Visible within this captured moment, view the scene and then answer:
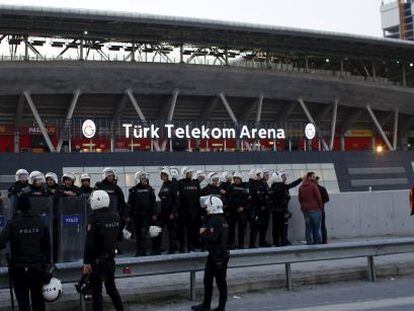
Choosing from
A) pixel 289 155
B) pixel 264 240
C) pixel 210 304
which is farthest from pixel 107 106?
pixel 210 304

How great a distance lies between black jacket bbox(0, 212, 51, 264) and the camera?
20.3 ft

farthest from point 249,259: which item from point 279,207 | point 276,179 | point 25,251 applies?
point 276,179

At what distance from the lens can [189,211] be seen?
37.2 ft

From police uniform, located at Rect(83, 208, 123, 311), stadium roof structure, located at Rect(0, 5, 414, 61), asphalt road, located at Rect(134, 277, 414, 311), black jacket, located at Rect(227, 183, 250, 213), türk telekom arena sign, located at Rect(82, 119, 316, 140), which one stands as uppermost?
stadium roof structure, located at Rect(0, 5, 414, 61)

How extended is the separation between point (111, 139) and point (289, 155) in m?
→ 14.9

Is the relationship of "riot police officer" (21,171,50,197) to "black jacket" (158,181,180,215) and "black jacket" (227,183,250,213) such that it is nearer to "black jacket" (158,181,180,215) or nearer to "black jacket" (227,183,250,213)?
"black jacket" (158,181,180,215)

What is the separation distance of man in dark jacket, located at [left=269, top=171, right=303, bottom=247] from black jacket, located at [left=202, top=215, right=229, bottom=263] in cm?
516

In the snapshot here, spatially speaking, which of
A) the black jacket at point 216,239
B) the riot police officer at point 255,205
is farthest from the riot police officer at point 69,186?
the black jacket at point 216,239

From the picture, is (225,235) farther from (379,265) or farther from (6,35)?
(6,35)

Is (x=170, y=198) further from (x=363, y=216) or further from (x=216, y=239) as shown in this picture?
(x=363, y=216)

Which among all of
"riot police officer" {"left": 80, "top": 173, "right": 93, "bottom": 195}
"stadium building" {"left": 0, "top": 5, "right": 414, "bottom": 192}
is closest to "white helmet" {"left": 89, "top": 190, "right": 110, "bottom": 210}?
"riot police officer" {"left": 80, "top": 173, "right": 93, "bottom": 195}

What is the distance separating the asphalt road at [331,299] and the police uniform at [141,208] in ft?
10.2

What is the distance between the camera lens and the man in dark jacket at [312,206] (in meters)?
12.1

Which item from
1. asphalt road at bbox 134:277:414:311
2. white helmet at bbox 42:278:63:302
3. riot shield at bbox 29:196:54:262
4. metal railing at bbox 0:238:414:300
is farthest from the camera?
riot shield at bbox 29:196:54:262
